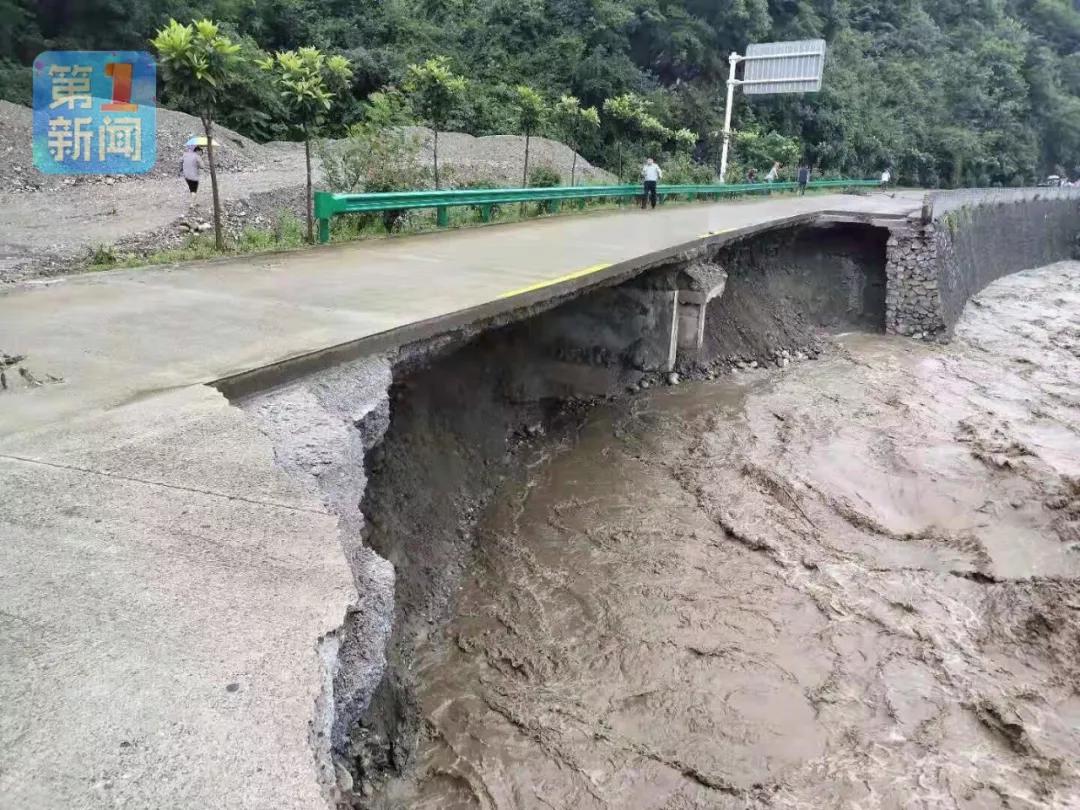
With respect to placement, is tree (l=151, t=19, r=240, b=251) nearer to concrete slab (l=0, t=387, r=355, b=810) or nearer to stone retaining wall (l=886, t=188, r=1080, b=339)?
concrete slab (l=0, t=387, r=355, b=810)

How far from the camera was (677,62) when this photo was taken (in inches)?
1373

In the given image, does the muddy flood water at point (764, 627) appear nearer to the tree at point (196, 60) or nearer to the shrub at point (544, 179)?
the tree at point (196, 60)

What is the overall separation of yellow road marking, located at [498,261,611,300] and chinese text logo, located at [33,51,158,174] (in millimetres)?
14019

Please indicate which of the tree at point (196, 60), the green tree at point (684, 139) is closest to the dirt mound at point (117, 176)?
the tree at point (196, 60)

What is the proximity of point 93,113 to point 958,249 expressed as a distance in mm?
21306

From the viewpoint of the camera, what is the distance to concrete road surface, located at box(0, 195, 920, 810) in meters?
2.20

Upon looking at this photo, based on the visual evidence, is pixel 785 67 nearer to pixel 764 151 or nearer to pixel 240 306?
Result: pixel 764 151

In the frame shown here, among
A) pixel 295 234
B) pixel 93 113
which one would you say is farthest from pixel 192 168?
pixel 93 113

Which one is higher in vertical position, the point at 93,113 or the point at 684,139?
the point at 684,139

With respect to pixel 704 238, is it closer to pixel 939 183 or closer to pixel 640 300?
pixel 640 300

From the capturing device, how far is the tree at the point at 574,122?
21.3 m

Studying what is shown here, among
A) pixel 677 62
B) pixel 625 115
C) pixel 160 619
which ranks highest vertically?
pixel 677 62

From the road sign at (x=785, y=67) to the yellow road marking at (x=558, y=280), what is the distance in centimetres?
2027

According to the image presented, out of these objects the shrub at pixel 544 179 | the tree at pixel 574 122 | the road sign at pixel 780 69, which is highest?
the road sign at pixel 780 69
